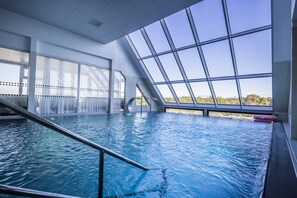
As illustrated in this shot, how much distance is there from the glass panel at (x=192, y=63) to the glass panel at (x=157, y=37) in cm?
95

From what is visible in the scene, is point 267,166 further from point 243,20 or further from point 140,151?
point 243,20

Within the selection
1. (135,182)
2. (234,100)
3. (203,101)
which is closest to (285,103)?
(234,100)

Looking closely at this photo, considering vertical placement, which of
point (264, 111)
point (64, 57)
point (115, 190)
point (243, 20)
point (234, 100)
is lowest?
point (115, 190)

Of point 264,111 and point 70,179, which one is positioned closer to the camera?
point 70,179

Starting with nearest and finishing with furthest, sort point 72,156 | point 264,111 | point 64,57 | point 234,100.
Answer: point 72,156 < point 64,57 < point 264,111 < point 234,100

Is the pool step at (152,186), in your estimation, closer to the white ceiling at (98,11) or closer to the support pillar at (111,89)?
the white ceiling at (98,11)

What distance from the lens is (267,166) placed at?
204 cm

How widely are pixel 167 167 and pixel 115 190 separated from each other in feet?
2.63

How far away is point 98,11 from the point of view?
5414 mm

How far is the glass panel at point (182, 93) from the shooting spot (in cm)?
931

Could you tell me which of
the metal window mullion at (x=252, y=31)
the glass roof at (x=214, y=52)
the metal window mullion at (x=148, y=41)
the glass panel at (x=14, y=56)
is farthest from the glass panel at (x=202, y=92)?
the glass panel at (x=14, y=56)

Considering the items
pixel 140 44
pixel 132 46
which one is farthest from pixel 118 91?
pixel 140 44

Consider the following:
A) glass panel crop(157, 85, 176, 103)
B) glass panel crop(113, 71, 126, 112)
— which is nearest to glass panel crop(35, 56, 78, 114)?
glass panel crop(113, 71, 126, 112)

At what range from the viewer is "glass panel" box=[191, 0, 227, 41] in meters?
5.96
